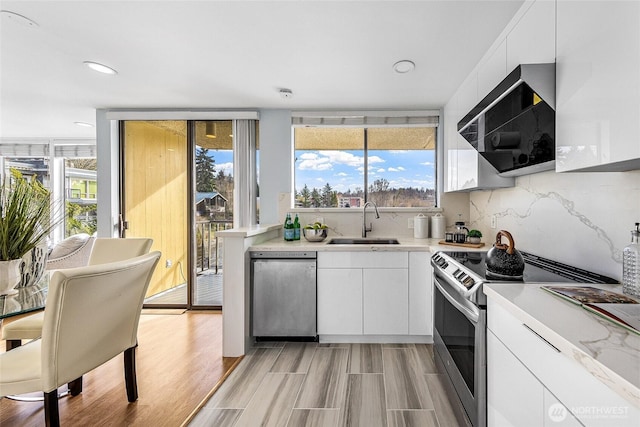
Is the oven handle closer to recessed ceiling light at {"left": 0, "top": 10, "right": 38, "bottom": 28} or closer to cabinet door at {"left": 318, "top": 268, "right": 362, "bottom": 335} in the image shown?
cabinet door at {"left": 318, "top": 268, "right": 362, "bottom": 335}

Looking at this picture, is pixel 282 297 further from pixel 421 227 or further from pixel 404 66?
pixel 404 66

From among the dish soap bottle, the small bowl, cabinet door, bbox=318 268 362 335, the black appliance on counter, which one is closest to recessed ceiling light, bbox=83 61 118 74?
the small bowl

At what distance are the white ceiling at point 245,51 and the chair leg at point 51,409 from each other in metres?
1.97

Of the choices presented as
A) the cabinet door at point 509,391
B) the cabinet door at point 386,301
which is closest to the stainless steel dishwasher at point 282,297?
the cabinet door at point 386,301

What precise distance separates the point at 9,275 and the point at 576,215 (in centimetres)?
307

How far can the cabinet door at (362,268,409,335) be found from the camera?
252 centimetres

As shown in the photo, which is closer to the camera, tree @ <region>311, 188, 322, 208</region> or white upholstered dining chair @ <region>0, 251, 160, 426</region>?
white upholstered dining chair @ <region>0, 251, 160, 426</region>

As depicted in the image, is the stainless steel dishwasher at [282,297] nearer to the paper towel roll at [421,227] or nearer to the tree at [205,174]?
the paper towel roll at [421,227]

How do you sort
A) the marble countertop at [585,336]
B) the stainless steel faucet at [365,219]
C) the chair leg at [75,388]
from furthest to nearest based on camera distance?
the stainless steel faucet at [365,219], the chair leg at [75,388], the marble countertop at [585,336]

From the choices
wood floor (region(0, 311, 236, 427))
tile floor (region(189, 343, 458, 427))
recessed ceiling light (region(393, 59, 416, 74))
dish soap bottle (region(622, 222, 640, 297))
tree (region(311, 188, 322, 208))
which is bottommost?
wood floor (region(0, 311, 236, 427))

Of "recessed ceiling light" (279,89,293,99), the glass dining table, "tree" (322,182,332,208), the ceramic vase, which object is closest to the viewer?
the glass dining table

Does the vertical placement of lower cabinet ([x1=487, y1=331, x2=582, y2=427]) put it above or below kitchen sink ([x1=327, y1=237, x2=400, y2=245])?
below

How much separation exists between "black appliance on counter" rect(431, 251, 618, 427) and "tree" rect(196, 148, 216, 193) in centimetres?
264

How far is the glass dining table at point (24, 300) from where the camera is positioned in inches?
53.6
